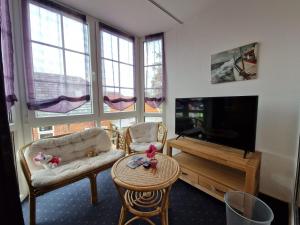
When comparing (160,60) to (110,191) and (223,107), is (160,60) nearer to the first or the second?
(223,107)

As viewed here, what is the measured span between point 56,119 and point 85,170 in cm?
94

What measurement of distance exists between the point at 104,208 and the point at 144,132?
1357 millimetres

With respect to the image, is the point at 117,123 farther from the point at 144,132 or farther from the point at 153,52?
the point at 153,52

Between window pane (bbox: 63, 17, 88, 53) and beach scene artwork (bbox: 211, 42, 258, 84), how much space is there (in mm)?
2023

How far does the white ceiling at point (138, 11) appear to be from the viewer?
2059mm

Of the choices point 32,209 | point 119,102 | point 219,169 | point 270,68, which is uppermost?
point 270,68

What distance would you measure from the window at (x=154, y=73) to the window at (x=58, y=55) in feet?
3.86

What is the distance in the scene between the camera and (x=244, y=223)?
1193 mm

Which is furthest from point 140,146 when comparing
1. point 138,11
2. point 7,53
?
point 138,11

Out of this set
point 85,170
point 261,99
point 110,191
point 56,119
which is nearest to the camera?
point 85,170

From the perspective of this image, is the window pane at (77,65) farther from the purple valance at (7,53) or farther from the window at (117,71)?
the purple valance at (7,53)

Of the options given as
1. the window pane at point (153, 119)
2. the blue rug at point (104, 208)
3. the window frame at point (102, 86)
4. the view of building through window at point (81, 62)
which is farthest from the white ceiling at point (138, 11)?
the blue rug at point (104, 208)

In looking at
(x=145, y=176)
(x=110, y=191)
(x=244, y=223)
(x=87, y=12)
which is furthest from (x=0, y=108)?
(x=244, y=223)

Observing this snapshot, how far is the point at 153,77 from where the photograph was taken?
3.04m
